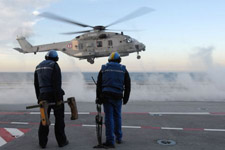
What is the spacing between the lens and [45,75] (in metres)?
4.48

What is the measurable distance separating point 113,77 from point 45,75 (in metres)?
1.46

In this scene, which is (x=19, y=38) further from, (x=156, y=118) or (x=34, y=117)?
(x=156, y=118)

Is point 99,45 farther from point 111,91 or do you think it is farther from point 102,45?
point 111,91

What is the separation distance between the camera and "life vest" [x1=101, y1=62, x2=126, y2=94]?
4590 millimetres

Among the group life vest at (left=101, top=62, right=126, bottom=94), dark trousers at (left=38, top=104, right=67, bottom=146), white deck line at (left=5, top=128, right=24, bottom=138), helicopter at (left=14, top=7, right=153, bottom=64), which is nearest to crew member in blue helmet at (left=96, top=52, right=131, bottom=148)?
life vest at (left=101, top=62, right=126, bottom=94)

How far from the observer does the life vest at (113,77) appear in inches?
181

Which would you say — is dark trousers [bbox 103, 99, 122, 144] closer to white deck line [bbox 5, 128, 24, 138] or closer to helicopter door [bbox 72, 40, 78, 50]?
white deck line [bbox 5, 128, 24, 138]

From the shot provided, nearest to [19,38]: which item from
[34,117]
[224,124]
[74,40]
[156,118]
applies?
[74,40]

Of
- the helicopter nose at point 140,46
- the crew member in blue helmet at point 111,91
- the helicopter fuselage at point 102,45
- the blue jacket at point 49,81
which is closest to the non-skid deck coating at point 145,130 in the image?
the crew member in blue helmet at point 111,91

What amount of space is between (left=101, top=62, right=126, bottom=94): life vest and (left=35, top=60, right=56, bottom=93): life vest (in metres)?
1.14

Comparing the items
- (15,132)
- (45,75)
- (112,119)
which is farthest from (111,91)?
(15,132)

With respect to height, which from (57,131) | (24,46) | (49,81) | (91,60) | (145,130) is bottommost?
(145,130)

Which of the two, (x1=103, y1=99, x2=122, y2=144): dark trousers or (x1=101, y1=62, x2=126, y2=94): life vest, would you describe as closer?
(x1=103, y1=99, x2=122, y2=144): dark trousers

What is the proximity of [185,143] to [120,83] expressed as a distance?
6.43 feet
